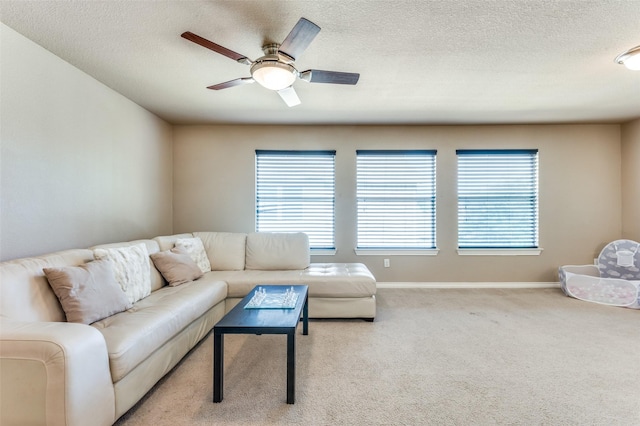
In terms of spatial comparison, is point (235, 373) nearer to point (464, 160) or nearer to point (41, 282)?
point (41, 282)

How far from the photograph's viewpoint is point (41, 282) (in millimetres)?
1764

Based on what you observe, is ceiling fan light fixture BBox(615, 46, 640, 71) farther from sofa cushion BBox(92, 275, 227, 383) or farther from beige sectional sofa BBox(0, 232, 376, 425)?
sofa cushion BBox(92, 275, 227, 383)

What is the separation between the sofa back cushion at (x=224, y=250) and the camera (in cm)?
356

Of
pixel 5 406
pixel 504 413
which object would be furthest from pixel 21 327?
pixel 504 413

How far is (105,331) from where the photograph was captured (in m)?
1.68

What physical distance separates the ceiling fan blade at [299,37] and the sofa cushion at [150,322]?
203cm

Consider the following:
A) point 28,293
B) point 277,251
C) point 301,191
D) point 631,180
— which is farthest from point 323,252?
point 631,180

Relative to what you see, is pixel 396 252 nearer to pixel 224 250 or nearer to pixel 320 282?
pixel 320 282

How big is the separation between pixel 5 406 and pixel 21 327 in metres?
0.34

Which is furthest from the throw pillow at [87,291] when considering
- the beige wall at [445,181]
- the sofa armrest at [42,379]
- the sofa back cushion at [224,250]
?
the beige wall at [445,181]

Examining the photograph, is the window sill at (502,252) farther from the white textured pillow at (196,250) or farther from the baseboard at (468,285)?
the white textured pillow at (196,250)

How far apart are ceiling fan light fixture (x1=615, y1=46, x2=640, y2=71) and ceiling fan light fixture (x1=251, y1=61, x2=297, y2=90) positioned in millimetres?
2633

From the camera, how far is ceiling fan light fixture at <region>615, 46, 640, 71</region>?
2.16m

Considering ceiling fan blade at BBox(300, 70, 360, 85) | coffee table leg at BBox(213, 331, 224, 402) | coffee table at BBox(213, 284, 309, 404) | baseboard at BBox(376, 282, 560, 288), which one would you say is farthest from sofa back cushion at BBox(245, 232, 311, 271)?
ceiling fan blade at BBox(300, 70, 360, 85)
